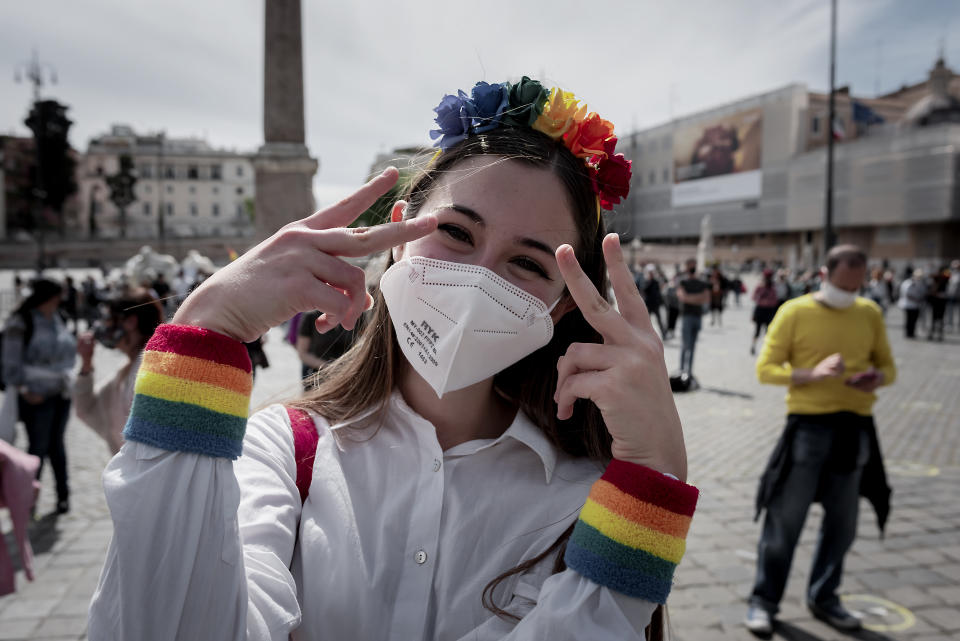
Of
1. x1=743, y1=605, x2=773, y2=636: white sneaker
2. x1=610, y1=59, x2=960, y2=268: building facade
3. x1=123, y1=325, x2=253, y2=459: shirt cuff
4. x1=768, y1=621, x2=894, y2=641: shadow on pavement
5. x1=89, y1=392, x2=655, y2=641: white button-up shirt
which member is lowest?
x1=768, y1=621, x2=894, y2=641: shadow on pavement

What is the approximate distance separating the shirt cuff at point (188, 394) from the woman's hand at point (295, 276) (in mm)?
43

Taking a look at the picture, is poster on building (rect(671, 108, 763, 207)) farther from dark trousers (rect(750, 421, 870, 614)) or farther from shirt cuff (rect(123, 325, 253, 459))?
shirt cuff (rect(123, 325, 253, 459))

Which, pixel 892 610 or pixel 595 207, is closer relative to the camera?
pixel 595 207

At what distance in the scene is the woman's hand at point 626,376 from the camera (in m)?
1.14

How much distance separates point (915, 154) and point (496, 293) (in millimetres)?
53511

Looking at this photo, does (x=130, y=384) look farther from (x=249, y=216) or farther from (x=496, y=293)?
(x=249, y=216)

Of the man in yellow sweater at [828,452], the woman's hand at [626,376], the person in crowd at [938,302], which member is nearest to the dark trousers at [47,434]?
the man in yellow sweater at [828,452]

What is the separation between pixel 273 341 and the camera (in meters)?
17.0

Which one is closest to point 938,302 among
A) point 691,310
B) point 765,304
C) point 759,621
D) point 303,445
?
point 765,304

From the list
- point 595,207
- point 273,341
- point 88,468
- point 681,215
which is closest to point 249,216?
point 681,215

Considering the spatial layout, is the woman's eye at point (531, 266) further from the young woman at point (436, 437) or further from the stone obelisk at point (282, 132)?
the stone obelisk at point (282, 132)

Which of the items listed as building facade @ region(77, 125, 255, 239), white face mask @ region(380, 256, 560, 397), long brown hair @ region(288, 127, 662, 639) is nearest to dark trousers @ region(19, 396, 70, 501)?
long brown hair @ region(288, 127, 662, 639)

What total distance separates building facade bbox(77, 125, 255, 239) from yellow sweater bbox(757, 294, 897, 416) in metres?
86.8

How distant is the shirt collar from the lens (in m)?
1.49
